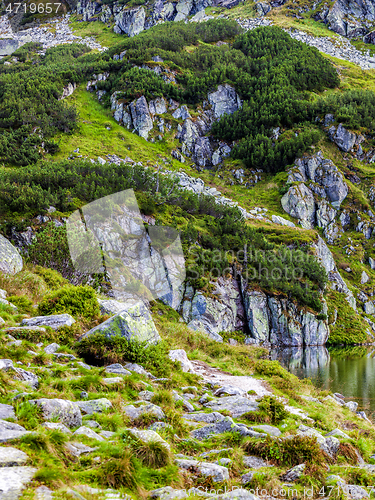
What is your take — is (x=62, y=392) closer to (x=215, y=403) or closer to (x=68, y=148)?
(x=215, y=403)

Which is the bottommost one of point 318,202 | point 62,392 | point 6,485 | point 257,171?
point 318,202

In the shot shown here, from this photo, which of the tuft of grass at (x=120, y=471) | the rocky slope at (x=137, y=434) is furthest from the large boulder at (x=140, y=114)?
the tuft of grass at (x=120, y=471)

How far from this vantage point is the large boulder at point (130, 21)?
14325 cm

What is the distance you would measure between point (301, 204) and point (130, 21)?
12685cm

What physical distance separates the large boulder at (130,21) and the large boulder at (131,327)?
542 ft

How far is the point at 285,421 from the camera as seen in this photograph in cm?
855

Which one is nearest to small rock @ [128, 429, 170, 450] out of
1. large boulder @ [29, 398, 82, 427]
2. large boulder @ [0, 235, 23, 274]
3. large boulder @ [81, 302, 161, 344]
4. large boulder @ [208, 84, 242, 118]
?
large boulder @ [29, 398, 82, 427]

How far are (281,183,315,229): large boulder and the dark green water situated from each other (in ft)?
119

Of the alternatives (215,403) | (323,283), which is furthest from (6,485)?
(323,283)

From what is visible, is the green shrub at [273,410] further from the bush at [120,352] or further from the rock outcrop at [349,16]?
the rock outcrop at [349,16]

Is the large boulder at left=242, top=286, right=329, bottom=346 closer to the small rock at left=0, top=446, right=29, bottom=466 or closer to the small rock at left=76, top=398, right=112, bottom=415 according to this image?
the small rock at left=76, top=398, right=112, bottom=415

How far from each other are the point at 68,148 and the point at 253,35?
88542 mm

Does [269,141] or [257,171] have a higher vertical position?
[269,141]

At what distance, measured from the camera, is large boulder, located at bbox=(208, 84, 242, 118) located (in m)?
93.5
